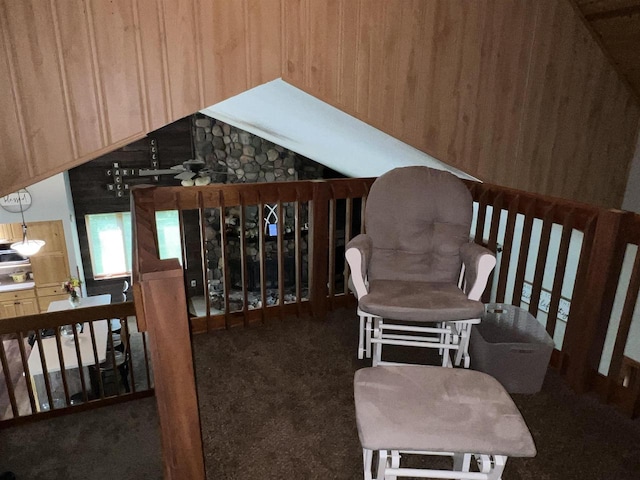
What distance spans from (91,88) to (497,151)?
2.85 m

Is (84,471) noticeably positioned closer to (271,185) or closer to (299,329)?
(299,329)

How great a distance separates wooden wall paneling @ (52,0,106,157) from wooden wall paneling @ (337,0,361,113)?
1434mm

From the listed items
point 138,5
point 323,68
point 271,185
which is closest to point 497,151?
point 323,68

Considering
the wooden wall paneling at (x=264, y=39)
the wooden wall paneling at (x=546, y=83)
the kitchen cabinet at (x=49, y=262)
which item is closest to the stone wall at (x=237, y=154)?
the kitchen cabinet at (x=49, y=262)

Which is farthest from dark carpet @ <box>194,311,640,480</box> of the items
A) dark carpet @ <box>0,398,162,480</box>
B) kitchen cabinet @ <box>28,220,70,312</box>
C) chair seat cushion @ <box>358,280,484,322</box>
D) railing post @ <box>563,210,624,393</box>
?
kitchen cabinet @ <box>28,220,70,312</box>

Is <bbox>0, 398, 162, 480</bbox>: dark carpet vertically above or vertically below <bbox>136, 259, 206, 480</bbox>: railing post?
below

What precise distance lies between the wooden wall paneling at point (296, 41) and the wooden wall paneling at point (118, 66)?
85 centimetres

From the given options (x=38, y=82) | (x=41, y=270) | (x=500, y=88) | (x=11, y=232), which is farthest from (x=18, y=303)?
(x=500, y=88)

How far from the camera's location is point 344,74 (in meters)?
2.88

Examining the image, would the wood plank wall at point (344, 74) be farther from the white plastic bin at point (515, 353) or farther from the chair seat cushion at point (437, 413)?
the chair seat cushion at point (437, 413)

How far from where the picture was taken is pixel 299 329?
2771 millimetres

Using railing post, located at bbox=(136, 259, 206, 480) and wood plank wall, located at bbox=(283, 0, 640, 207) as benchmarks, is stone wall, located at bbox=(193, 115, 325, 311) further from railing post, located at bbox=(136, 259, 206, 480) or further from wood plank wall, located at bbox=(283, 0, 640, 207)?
railing post, located at bbox=(136, 259, 206, 480)

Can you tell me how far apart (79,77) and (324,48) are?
55.1 inches

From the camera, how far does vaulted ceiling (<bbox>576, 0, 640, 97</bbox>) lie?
3.15 metres
